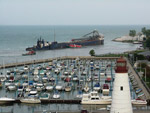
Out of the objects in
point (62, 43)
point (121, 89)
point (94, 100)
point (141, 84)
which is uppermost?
point (121, 89)

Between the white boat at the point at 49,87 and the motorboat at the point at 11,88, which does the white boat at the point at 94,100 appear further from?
the motorboat at the point at 11,88

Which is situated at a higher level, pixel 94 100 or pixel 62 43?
pixel 62 43

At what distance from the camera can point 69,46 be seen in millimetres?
100562

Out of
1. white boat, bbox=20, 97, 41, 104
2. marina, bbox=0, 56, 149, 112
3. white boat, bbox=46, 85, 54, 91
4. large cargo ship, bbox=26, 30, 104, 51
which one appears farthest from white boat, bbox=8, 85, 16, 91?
large cargo ship, bbox=26, 30, 104, 51

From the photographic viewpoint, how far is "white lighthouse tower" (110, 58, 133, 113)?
520 inches

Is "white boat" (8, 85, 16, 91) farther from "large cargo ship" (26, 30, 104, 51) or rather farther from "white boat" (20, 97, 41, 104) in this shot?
"large cargo ship" (26, 30, 104, 51)

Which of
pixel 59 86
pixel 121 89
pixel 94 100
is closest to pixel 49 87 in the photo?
pixel 59 86

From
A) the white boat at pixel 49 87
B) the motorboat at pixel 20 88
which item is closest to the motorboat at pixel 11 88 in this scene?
the motorboat at pixel 20 88

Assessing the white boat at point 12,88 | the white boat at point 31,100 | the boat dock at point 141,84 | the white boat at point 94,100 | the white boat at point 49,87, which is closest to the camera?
the white boat at point 94,100

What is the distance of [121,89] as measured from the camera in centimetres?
1329

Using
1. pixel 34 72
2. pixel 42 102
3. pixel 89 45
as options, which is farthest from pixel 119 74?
pixel 89 45

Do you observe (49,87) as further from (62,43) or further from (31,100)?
(62,43)

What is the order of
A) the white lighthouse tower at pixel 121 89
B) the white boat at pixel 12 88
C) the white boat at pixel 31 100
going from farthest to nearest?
1. the white boat at pixel 12 88
2. the white boat at pixel 31 100
3. the white lighthouse tower at pixel 121 89

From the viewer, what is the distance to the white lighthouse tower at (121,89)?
13211 mm
